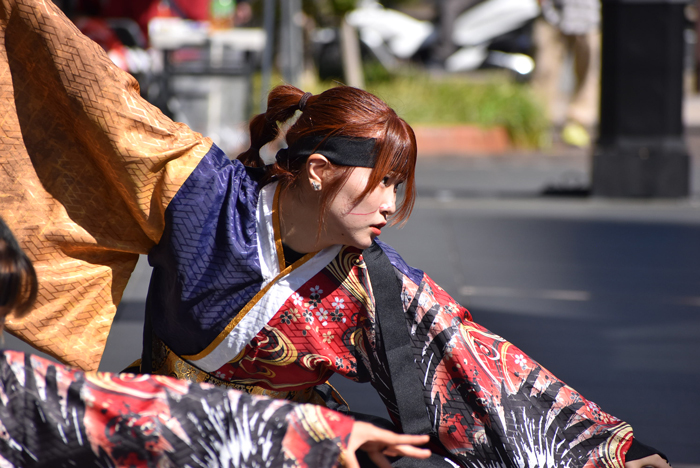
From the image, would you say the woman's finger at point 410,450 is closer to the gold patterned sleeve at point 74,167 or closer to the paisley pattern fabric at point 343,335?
the paisley pattern fabric at point 343,335

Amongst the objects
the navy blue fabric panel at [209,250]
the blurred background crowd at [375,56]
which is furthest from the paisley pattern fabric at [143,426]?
the blurred background crowd at [375,56]

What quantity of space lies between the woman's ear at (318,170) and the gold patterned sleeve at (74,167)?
24 cm

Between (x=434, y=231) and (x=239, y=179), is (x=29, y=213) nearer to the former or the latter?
(x=239, y=179)

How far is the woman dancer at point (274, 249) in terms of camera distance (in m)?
1.71

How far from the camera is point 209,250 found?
5.76ft

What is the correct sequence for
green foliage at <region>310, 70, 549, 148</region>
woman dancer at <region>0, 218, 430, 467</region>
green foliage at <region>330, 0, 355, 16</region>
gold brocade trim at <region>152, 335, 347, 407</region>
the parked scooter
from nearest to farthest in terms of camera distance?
woman dancer at <region>0, 218, 430, 467</region> < gold brocade trim at <region>152, 335, 347, 407</region> < green foliage at <region>310, 70, 549, 148</region> < green foliage at <region>330, 0, 355, 16</region> < the parked scooter

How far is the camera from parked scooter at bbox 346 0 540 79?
54.4 feet

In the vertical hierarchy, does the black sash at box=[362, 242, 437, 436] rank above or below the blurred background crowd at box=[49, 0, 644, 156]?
above

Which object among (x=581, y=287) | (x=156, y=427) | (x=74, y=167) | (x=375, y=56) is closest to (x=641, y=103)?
(x=581, y=287)

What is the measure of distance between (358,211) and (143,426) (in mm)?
629

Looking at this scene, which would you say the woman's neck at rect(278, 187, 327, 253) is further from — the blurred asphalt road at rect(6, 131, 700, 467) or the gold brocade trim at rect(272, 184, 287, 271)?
the blurred asphalt road at rect(6, 131, 700, 467)

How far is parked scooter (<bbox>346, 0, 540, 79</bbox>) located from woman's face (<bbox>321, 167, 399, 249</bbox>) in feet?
48.2

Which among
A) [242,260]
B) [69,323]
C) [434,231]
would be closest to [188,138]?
[242,260]

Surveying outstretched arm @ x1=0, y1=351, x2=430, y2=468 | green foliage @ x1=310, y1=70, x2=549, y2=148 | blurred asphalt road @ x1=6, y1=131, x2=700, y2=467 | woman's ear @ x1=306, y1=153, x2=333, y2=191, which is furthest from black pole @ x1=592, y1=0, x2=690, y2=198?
outstretched arm @ x1=0, y1=351, x2=430, y2=468
